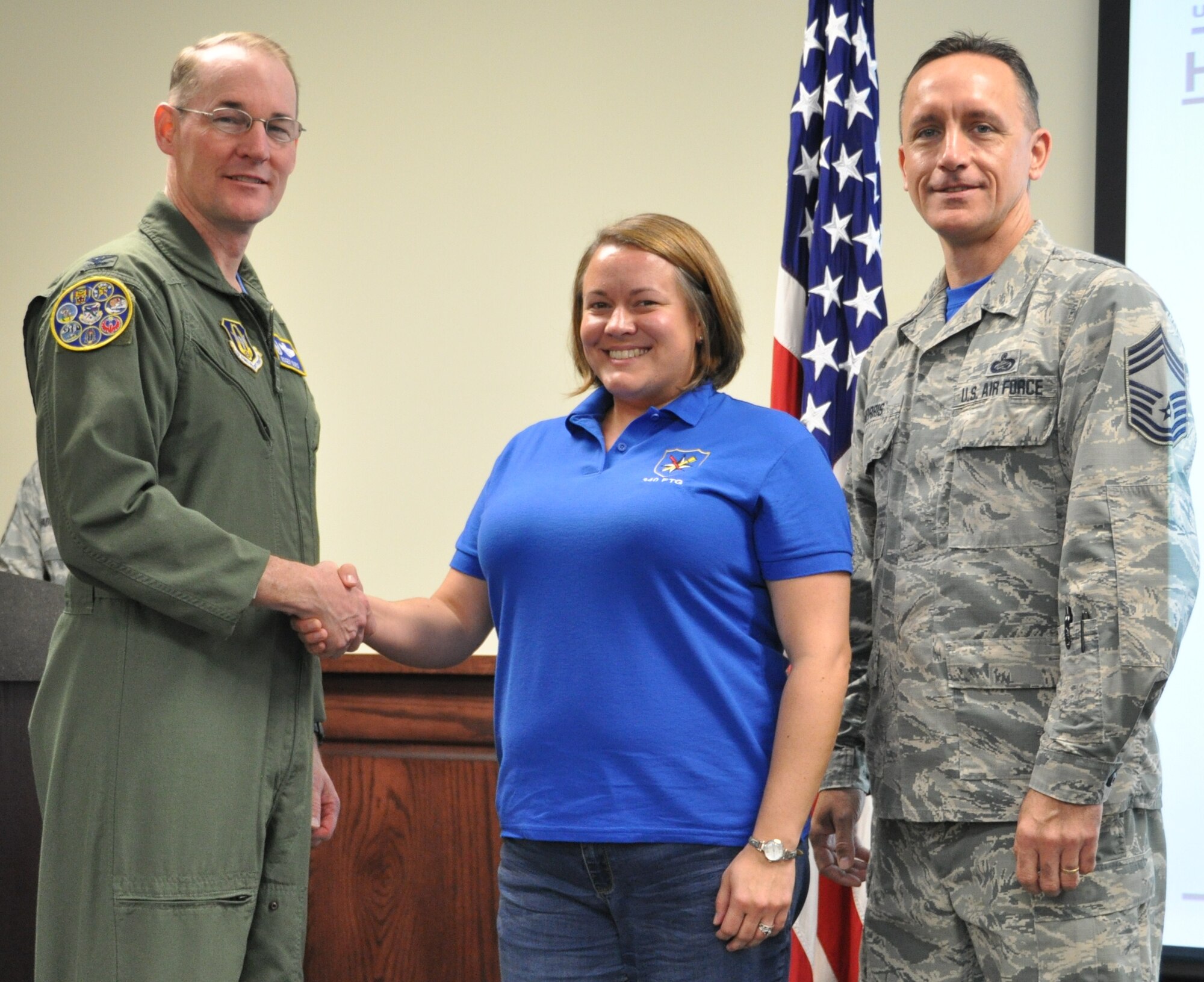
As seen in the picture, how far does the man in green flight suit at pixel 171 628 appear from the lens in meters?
1.42

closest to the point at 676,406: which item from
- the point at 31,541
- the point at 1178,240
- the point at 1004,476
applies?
the point at 1004,476

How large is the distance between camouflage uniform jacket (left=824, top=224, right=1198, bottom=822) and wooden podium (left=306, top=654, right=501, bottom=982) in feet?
3.87

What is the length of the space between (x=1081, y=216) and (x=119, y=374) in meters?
2.64

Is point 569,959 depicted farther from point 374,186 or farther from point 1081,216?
point 374,186

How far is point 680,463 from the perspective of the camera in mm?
1618

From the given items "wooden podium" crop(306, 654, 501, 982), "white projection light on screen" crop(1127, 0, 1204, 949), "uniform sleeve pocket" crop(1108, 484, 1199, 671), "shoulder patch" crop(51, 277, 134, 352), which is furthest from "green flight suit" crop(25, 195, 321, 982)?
"white projection light on screen" crop(1127, 0, 1204, 949)

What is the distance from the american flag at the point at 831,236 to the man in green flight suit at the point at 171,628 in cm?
121

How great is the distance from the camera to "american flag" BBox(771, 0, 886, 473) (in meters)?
2.49

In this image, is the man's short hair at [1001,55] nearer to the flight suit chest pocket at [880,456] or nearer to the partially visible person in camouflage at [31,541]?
the flight suit chest pocket at [880,456]

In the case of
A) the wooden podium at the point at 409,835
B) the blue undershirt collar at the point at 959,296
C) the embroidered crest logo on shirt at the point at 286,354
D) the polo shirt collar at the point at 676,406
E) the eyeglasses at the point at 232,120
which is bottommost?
the wooden podium at the point at 409,835

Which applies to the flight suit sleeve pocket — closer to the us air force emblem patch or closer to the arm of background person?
the arm of background person

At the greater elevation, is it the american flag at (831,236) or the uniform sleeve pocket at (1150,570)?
the american flag at (831,236)

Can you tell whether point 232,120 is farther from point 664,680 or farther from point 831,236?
point 831,236

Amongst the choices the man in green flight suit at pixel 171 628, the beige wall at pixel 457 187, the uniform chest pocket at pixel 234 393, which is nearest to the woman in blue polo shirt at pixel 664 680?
the man in green flight suit at pixel 171 628
